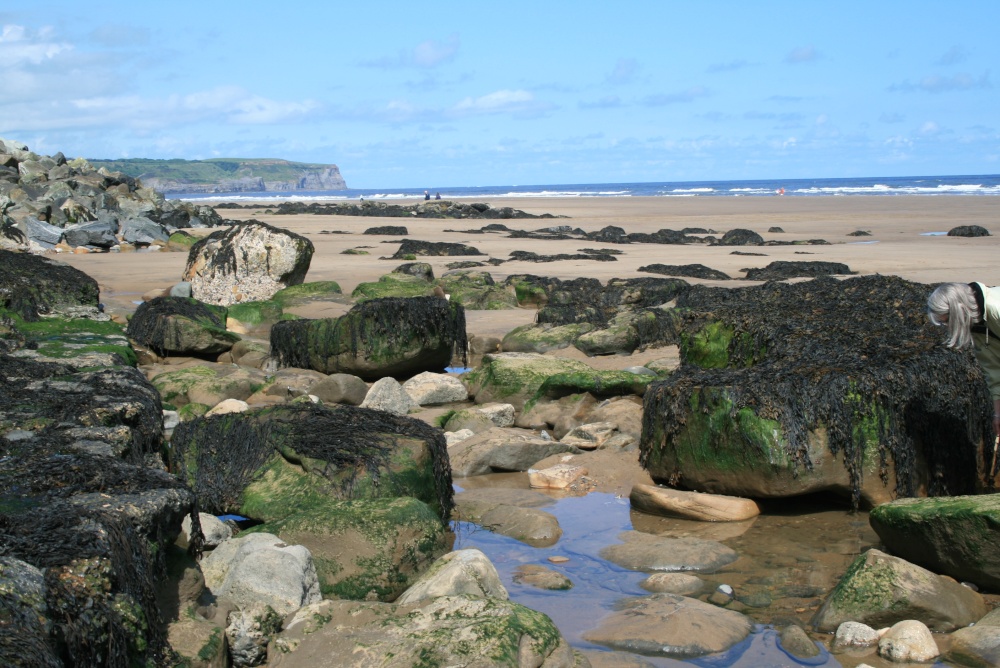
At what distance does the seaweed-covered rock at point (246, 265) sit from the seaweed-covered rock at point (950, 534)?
11060 mm

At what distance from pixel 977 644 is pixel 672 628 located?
48.4 inches

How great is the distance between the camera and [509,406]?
860cm

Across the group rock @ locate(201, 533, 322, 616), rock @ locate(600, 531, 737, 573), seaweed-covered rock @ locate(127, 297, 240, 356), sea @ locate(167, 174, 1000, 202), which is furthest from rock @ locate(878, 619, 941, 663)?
sea @ locate(167, 174, 1000, 202)

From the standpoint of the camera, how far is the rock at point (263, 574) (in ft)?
13.3

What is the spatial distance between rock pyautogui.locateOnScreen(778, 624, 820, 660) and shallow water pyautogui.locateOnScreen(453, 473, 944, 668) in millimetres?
32

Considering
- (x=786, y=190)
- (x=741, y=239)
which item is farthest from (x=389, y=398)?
(x=786, y=190)

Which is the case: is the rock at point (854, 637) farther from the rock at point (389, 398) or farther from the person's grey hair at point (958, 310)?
the rock at point (389, 398)

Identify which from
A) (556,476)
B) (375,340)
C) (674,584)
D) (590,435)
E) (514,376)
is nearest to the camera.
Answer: (674,584)

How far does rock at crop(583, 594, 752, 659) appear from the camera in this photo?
4.20 meters

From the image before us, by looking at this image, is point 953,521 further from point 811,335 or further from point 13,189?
point 13,189

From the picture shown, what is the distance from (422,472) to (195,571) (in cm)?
198

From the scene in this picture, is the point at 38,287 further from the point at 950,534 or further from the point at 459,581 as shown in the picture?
the point at 950,534

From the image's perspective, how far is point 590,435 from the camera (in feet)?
25.2

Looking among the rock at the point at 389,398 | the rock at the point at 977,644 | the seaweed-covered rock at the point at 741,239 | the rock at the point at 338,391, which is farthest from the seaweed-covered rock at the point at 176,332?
the seaweed-covered rock at the point at 741,239
